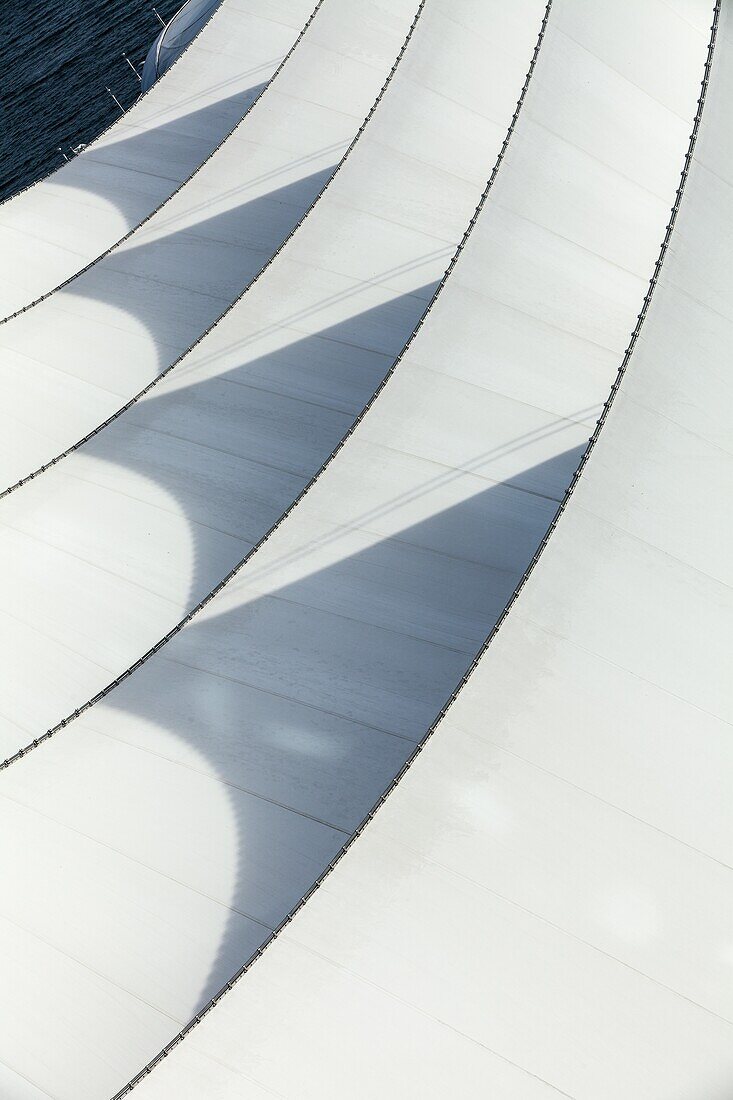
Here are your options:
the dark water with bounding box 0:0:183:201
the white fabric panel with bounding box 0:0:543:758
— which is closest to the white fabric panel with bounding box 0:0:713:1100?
the white fabric panel with bounding box 0:0:543:758

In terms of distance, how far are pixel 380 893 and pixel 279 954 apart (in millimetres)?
1996

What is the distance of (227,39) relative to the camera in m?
55.5

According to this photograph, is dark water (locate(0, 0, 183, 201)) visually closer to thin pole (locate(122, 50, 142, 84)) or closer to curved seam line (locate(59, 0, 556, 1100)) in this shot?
thin pole (locate(122, 50, 142, 84))

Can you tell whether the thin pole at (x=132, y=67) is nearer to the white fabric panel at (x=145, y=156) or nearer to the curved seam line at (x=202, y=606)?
the white fabric panel at (x=145, y=156)

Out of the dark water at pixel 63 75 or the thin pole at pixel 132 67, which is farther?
the dark water at pixel 63 75

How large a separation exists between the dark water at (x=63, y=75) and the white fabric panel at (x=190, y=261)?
90.8 feet

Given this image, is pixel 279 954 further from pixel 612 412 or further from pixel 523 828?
pixel 612 412

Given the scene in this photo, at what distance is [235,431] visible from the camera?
112 ft

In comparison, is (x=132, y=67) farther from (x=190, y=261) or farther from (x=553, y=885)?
→ (x=553, y=885)

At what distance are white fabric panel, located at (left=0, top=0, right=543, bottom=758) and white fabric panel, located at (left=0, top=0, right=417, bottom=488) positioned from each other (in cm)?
442

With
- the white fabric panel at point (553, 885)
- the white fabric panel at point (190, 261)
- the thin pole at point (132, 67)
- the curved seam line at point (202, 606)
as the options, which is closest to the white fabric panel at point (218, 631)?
the curved seam line at point (202, 606)

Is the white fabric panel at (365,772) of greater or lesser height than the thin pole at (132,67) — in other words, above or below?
below

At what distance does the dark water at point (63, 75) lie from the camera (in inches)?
2808

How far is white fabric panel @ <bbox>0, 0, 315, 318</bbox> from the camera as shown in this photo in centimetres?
4850
